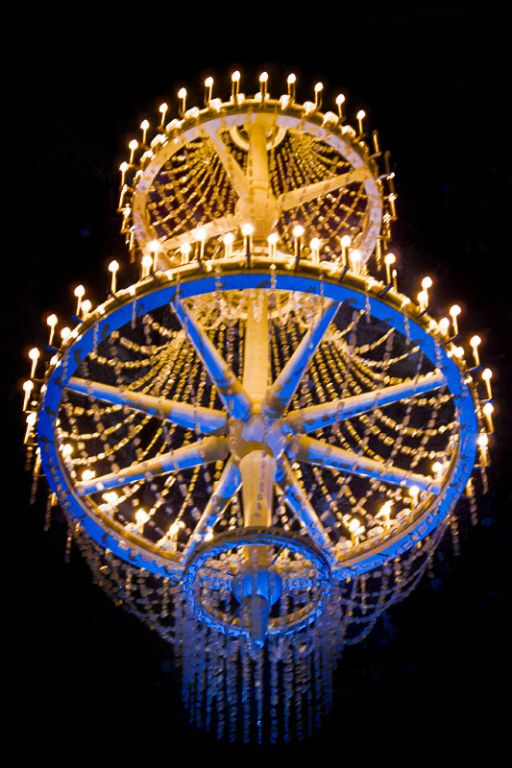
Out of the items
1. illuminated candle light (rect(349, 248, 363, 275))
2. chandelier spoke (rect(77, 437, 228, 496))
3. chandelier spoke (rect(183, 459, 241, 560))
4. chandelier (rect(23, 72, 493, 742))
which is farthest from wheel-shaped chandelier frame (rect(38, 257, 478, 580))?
chandelier spoke (rect(183, 459, 241, 560))

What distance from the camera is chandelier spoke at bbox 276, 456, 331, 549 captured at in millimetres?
4328

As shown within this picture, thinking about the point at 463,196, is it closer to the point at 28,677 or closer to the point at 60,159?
the point at 60,159

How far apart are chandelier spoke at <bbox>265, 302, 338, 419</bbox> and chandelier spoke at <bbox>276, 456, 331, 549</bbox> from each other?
28 centimetres

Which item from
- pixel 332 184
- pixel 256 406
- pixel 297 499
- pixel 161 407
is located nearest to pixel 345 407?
pixel 256 406

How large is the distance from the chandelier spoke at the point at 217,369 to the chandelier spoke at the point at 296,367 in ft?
0.40

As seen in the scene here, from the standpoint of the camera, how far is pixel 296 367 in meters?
4.13

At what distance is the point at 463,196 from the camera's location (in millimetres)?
6855

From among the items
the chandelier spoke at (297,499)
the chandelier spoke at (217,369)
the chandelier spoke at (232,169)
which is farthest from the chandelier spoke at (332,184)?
the chandelier spoke at (297,499)

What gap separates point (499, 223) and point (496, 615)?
3.09 metres

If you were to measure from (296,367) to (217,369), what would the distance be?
0.37 metres

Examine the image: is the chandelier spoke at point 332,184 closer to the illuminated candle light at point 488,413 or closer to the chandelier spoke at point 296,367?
the chandelier spoke at point 296,367

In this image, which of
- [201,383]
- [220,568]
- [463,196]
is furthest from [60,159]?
[220,568]

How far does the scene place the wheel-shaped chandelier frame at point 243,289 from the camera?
378cm

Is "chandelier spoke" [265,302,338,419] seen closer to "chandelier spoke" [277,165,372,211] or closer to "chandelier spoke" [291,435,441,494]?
"chandelier spoke" [291,435,441,494]
